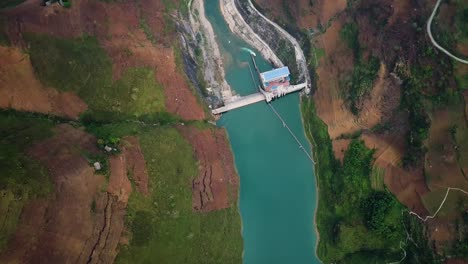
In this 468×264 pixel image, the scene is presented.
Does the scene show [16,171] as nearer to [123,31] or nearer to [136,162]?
[136,162]

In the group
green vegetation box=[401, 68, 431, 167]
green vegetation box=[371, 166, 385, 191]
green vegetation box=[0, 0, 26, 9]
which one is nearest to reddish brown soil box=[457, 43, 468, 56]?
green vegetation box=[401, 68, 431, 167]

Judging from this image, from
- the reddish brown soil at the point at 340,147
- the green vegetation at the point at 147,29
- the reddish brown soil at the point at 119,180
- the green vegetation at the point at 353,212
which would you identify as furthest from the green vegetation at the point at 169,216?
the reddish brown soil at the point at 340,147

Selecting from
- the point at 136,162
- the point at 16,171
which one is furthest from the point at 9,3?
the point at 136,162

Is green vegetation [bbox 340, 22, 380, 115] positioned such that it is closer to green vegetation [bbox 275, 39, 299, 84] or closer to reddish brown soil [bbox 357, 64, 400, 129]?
reddish brown soil [bbox 357, 64, 400, 129]

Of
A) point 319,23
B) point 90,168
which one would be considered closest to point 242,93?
point 319,23

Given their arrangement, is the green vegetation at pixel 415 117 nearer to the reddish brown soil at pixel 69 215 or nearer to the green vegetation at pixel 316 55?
the green vegetation at pixel 316 55
